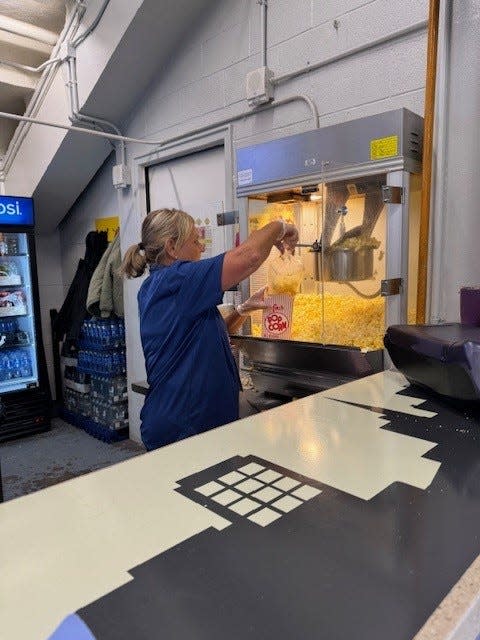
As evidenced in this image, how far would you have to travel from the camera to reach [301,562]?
622 millimetres

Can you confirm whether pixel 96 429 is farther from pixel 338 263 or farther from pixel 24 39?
pixel 24 39

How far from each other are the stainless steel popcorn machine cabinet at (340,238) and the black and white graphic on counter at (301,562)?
88 cm

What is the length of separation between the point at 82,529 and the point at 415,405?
2.92ft

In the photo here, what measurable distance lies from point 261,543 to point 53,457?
3423 millimetres

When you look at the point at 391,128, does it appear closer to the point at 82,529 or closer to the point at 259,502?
the point at 259,502

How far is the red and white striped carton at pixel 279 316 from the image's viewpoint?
1.94m

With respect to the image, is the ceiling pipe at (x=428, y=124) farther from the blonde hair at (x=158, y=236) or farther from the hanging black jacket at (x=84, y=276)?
the hanging black jacket at (x=84, y=276)

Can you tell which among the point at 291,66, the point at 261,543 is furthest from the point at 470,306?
the point at 291,66

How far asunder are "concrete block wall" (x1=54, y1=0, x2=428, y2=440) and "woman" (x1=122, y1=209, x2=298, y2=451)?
2.88 feet

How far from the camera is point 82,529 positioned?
0.70 metres

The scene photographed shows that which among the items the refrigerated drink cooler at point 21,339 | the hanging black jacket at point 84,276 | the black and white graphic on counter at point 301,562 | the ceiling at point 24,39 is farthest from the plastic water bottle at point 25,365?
the black and white graphic on counter at point 301,562

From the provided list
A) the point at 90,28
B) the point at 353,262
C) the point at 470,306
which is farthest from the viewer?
the point at 90,28

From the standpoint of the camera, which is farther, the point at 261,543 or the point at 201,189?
the point at 201,189

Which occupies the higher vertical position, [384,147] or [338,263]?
[384,147]
